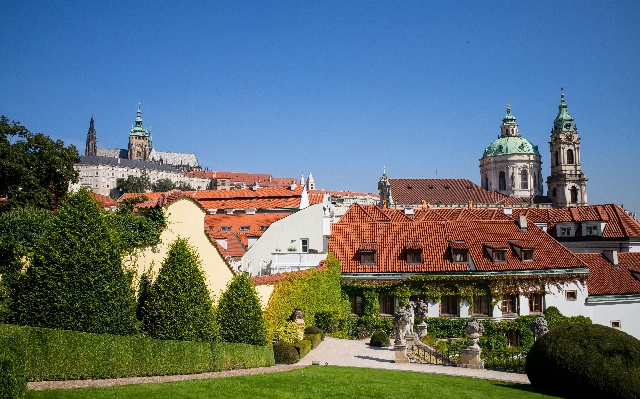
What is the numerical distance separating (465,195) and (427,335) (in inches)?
3745

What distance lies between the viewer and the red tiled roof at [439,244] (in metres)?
37.7

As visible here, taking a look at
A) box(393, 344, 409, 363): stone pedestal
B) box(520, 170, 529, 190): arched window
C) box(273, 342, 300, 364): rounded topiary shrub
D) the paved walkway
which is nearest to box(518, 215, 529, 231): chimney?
the paved walkway

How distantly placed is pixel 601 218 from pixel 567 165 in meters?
83.7

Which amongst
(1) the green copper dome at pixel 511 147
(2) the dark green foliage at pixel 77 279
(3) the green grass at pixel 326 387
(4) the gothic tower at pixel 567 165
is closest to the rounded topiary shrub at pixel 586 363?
(3) the green grass at pixel 326 387

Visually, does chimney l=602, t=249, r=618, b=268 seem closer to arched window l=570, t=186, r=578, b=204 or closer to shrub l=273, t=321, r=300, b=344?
shrub l=273, t=321, r=300, b=344

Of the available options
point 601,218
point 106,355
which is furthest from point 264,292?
point 601,218

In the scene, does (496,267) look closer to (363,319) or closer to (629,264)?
(363,319)

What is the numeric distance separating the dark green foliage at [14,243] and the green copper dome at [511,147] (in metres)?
150

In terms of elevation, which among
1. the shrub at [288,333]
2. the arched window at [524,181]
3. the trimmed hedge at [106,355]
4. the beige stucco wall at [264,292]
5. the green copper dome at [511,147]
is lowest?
the shrub at [288,333]

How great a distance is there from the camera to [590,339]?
19.0 m

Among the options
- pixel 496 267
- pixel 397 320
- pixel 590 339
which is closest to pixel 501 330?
pixel 496 267

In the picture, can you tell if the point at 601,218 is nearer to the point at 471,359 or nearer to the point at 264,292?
the point at 471,359

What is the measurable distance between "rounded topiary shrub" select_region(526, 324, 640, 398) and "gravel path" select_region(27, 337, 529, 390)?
3252mm

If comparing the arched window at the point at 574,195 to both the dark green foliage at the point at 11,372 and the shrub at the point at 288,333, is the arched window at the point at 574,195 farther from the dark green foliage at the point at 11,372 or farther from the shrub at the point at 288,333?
the dark green foliage at the point at 11,372
